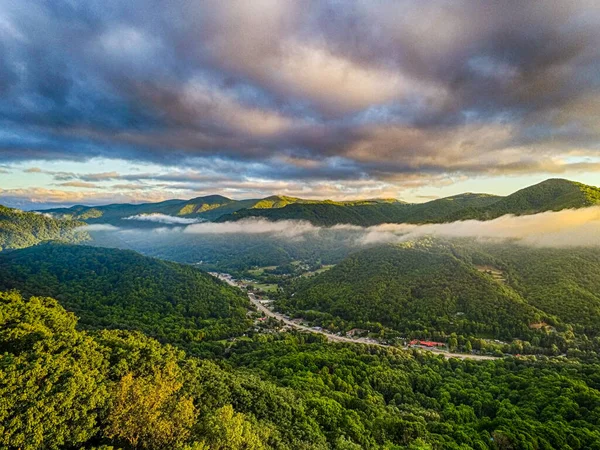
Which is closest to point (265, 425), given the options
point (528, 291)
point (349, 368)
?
point (349, 368)

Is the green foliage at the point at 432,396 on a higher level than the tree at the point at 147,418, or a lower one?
lower

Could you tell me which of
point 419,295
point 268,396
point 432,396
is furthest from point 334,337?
point 268,396

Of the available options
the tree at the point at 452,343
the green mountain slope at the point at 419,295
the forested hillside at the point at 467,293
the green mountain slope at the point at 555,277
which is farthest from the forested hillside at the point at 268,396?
the green mountain slope at the point at 555,277

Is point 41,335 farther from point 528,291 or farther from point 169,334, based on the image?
point 528,291

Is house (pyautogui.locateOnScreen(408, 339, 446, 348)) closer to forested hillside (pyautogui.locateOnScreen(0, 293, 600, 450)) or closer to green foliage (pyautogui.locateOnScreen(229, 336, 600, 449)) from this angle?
green foliage (pyautogui.locateOnScreen(229, 336, 600, 449))

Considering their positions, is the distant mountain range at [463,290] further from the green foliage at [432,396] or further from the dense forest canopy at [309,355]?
the green foliage at [432,396]

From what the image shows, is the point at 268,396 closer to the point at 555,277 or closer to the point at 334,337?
the point at 334,337

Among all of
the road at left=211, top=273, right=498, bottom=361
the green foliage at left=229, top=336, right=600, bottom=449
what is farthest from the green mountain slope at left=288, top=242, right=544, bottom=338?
the green foliage at left=229, top=336, right=600, bottom=449
